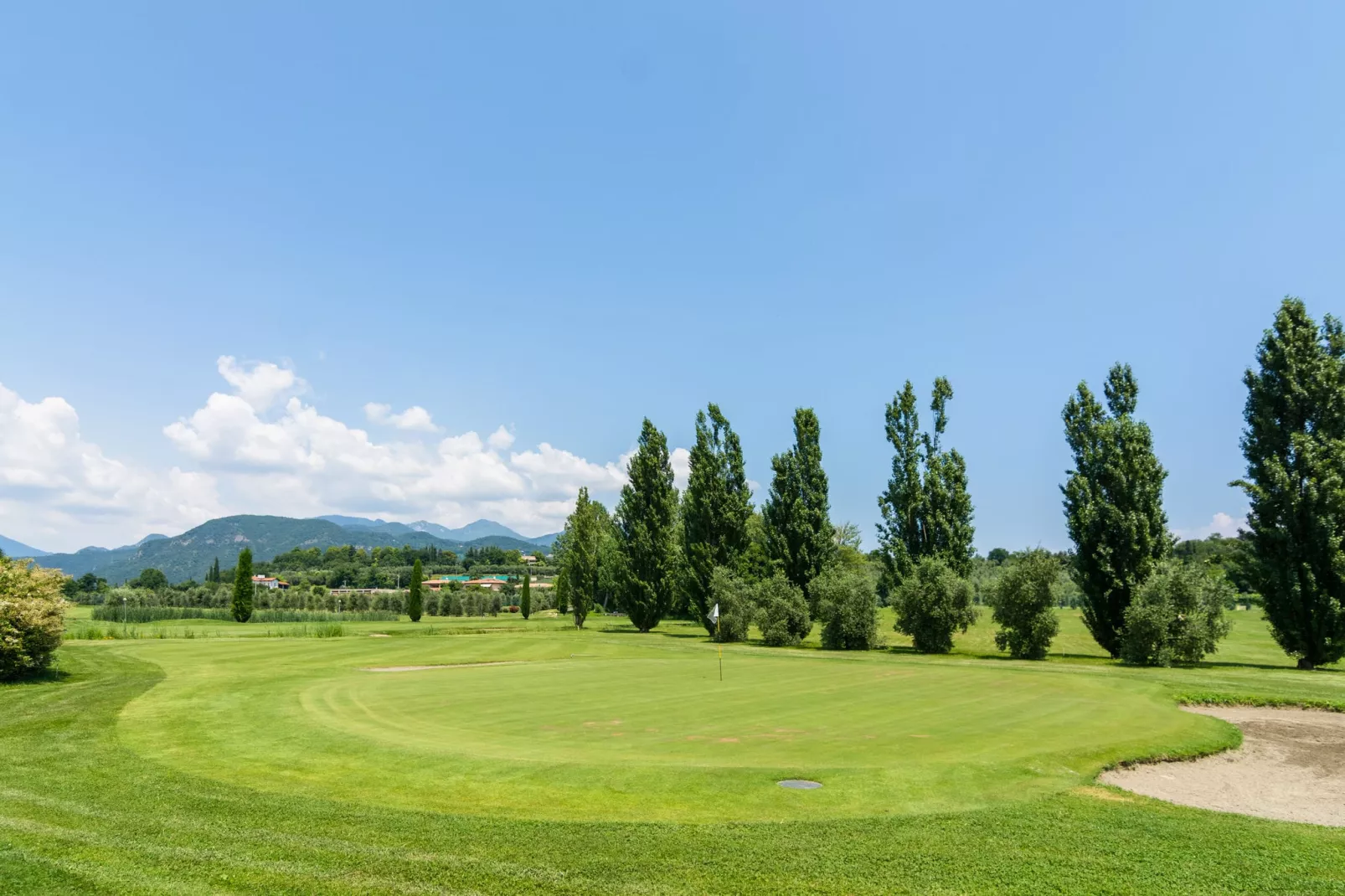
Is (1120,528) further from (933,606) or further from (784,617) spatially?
(784,617)

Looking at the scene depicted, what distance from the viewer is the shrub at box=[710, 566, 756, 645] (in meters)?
51.8

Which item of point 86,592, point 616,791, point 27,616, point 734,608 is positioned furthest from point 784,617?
point 86,592

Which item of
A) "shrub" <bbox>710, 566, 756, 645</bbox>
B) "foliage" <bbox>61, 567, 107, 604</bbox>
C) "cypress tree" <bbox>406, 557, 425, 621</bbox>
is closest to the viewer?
"shrub" <bbox>710, 566, 756, 645</bbox>

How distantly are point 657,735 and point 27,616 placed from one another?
22297 millimetres

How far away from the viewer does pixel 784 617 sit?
49.0 meters

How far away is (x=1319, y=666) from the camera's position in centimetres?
3397

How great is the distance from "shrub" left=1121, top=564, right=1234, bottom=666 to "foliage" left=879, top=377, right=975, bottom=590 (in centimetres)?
1289

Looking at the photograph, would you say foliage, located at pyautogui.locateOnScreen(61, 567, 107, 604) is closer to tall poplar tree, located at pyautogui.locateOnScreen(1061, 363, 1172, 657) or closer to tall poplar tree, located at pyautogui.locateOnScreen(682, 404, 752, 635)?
tall poplar tree, located at pyautogui.locateOnScreen(682, 404, 752, 635)

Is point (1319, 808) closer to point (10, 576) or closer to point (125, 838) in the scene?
point (125, 838)

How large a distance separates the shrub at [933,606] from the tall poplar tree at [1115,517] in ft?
20.9

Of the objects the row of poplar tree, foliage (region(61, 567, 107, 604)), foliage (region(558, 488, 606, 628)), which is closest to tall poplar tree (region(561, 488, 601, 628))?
foliage (region(558, 488, 606, 628))

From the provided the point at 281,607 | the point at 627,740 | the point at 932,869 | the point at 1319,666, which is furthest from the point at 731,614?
the point at 281,607

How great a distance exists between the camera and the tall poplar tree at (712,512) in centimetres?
6052

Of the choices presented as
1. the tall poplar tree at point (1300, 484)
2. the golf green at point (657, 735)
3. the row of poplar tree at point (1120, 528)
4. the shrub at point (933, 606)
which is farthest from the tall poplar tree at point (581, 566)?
the tall poplar tree at point (1300, 484)
